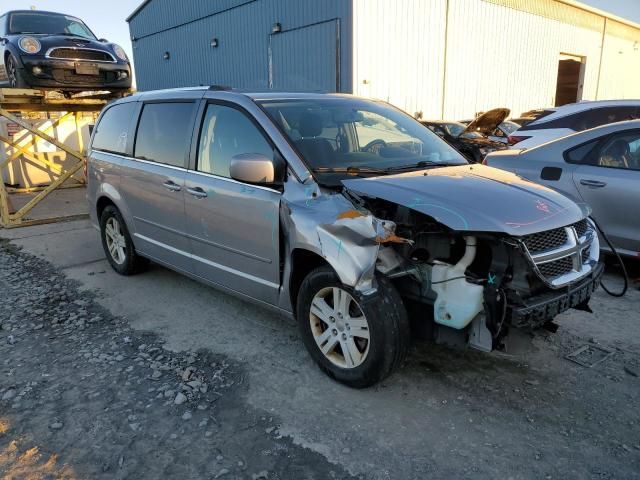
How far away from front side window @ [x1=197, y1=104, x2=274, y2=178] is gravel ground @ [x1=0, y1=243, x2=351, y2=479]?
1.39 metres

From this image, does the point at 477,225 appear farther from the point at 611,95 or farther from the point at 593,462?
the point at 611,95

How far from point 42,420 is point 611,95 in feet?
112

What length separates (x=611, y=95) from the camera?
29703 mm

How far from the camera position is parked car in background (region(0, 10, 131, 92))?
807 centimetres

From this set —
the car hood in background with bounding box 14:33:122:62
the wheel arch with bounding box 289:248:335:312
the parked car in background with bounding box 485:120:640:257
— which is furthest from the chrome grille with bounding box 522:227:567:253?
the car hood in background with bounding box 14:33:122:62

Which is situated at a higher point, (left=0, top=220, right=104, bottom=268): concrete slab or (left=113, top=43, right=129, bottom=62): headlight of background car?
(left=113, top=43, right=129, bottom=62): headlight of background car

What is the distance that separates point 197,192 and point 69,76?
604 cm

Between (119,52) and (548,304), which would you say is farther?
(119,52)

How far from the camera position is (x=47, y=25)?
9398mm

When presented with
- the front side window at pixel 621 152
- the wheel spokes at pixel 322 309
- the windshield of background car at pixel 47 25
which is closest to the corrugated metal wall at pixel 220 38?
the windshield of background car at pixel 47 25

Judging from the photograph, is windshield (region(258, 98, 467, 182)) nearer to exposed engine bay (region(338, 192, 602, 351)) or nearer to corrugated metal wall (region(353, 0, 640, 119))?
exposed engine bay (region(338, 192, 602, 351))

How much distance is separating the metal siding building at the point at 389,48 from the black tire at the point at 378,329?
9.96 m

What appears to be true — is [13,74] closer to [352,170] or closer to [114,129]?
[114,129]

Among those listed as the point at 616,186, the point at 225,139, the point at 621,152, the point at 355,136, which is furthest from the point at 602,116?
the point at 225,139
